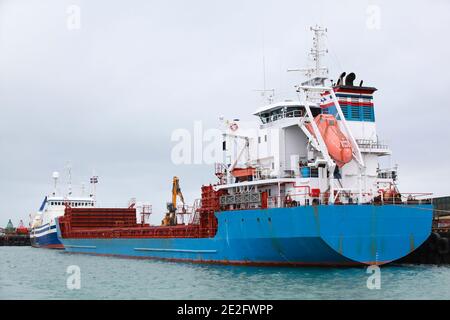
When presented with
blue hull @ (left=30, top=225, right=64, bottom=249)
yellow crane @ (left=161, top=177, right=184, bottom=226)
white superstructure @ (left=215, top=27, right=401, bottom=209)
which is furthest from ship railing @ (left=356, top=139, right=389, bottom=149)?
blue hull @ (left=30, top=225, right=64, bottom=249)

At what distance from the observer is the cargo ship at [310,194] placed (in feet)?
73.6

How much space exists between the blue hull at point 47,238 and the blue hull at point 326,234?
32.7m

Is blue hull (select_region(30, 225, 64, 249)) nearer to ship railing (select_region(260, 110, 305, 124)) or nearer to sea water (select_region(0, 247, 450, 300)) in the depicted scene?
sea water (select_region(0, 247, 450, 300))

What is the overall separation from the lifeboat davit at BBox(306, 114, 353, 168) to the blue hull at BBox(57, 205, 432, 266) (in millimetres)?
2327

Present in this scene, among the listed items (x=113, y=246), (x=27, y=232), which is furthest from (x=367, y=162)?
(x=27, y=232)

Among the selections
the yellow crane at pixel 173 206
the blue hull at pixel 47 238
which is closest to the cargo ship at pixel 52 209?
the blue hull at pixel 47 238

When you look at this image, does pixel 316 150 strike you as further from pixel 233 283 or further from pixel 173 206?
pixel 173 206

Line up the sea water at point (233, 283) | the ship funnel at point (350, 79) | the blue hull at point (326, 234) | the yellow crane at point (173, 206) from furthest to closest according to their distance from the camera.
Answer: the yellow crane at point (173, 206) < the ship funnel at point (350, 79) < the blue hull at point (326, 234) < the sea water at point (233, 283)

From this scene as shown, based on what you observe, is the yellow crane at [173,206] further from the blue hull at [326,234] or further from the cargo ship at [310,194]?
the blue hull at [326,234]

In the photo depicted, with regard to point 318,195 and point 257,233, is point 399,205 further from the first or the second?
point 257,233

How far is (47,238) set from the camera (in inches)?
2266

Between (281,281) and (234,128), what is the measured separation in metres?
10.3

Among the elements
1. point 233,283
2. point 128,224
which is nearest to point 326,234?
point 233,283

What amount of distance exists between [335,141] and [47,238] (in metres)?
40.2
